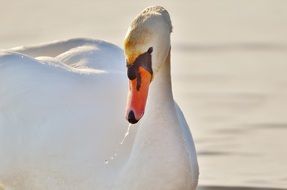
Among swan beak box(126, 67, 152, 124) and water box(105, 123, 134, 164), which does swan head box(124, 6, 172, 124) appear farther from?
water box(105, 123, 134, 164)

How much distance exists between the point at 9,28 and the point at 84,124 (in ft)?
13.5

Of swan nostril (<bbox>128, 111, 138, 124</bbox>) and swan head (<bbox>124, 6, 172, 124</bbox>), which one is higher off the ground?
swan head (<bbox>124, 6, 172, 124</bbox>)

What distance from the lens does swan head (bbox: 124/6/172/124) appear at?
266 inches

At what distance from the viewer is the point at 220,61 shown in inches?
425

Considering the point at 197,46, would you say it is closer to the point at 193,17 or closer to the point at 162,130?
the point at 193,17

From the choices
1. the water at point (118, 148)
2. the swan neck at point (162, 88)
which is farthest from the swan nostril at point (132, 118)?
the water at point (118, 148)

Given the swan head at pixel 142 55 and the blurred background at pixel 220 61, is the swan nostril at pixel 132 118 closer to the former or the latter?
the swan head at pixel 142 55

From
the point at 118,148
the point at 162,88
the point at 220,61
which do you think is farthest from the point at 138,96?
the point at 220,61

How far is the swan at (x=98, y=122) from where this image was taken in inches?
271

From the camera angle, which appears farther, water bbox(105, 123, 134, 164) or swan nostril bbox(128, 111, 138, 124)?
water bbox(105, 123, 134, 164)

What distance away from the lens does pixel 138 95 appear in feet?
22.3

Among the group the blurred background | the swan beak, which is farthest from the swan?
Result: the blurred background

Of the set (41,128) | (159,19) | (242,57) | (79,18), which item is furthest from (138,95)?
(79,18)

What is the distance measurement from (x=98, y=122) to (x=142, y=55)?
0.80 metres
